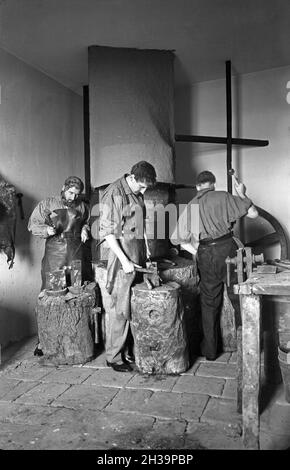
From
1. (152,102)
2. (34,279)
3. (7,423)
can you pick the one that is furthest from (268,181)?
(7,423)

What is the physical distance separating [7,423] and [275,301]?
195cm

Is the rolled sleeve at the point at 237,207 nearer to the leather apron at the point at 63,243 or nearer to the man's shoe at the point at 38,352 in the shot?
the leather apron at the point at 63,243

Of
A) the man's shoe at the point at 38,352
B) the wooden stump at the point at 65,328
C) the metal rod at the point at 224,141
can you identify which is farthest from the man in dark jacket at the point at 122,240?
the metal rod at the point at 224,141

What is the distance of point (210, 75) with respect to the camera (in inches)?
206

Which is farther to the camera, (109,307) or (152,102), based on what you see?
(152,102)

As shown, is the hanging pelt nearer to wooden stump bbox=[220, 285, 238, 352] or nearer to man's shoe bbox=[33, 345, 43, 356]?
man's shoe bbox=[33, 345, 43, 356]

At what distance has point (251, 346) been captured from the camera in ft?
7.52

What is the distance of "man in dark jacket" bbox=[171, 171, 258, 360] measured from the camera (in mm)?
3607

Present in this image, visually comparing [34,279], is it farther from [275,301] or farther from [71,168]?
[275,301]

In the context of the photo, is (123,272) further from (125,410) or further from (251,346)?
(251,346)

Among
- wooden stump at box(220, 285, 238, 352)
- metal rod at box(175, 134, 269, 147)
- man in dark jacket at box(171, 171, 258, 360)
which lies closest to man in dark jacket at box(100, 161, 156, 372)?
man in dark jacket at box(171, 171, 258, 360)

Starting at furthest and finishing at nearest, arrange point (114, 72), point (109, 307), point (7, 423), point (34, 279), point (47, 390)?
point (34, 279)
point (114, 72)
point (109, 307)
point (47, 390)
point (7, 423)

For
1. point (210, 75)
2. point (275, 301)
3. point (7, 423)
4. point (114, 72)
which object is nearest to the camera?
point (7, 423)

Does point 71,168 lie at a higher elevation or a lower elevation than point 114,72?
lower
